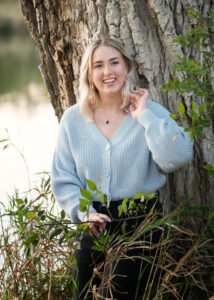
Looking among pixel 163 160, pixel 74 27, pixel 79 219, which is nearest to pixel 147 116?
pixel 163 160

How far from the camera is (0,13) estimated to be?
20.2m

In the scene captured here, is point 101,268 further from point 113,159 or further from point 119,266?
point 113,159

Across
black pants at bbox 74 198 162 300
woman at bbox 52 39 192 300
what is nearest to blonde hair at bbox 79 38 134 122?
woman at bbox 52 39 192 300

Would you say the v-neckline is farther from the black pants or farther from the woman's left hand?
the black pants

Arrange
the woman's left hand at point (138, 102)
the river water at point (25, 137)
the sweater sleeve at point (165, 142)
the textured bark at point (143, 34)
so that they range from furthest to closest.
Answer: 1. the river water at point (25, 137)
2. the textured bark at point (143, 34)
3. the woman's left hand at point (138, 102)
4. the sweater sleeve at point (165, 142)

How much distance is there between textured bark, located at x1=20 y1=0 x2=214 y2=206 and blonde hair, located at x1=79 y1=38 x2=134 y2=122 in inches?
6.5

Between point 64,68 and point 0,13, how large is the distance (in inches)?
741

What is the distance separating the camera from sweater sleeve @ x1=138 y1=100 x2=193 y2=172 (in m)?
2.13

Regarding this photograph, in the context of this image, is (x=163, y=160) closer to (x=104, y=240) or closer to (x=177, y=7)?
(x=104, y=240)

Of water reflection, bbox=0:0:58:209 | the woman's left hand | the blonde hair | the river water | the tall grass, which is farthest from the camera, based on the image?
water reflection, bbox=0:0:58:209

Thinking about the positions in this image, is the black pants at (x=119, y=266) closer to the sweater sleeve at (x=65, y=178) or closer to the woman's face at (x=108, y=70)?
the sweater sleeve at (x=65, y=178)

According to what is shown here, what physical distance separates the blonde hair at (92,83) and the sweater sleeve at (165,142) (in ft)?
0.79

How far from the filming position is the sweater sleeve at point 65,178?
7.57 feet

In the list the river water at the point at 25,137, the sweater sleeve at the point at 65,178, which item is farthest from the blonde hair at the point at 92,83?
the river water at the point at 25,137
